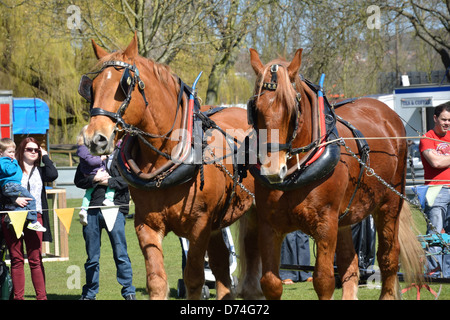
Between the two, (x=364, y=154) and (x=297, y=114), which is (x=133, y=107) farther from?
(x=364, y=154)

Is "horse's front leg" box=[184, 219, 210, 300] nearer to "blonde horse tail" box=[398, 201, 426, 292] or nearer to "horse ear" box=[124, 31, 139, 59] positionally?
"horse ear" box=[124, 31, 139, 59]

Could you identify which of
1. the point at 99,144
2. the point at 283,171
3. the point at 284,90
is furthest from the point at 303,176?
the point at 99,144

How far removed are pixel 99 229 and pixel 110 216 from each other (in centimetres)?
26

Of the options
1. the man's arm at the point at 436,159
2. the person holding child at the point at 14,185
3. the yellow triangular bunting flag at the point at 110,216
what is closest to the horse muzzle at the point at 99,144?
the person holding child at the point at 14,185

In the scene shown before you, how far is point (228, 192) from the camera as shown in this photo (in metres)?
5.52

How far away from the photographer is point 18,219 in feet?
20.5

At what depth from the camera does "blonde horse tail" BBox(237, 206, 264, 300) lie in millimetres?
6180

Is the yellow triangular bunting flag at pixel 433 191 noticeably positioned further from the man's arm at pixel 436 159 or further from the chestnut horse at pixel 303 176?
the chestnut horse at pixel 303 176

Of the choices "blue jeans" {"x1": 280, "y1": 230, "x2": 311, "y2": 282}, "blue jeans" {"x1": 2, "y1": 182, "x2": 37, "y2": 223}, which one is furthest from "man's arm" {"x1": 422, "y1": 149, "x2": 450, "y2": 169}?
"blue jeans" {"x1": 2, "y1": 182, "x2": 37, "y2": 223}

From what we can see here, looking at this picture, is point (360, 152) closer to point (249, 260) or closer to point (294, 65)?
point (294, 65)

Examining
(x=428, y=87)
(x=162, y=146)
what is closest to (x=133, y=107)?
(x=162, y=146)

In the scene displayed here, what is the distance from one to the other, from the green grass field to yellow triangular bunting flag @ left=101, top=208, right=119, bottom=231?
877 millimetres

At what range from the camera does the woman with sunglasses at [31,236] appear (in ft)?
21.2
